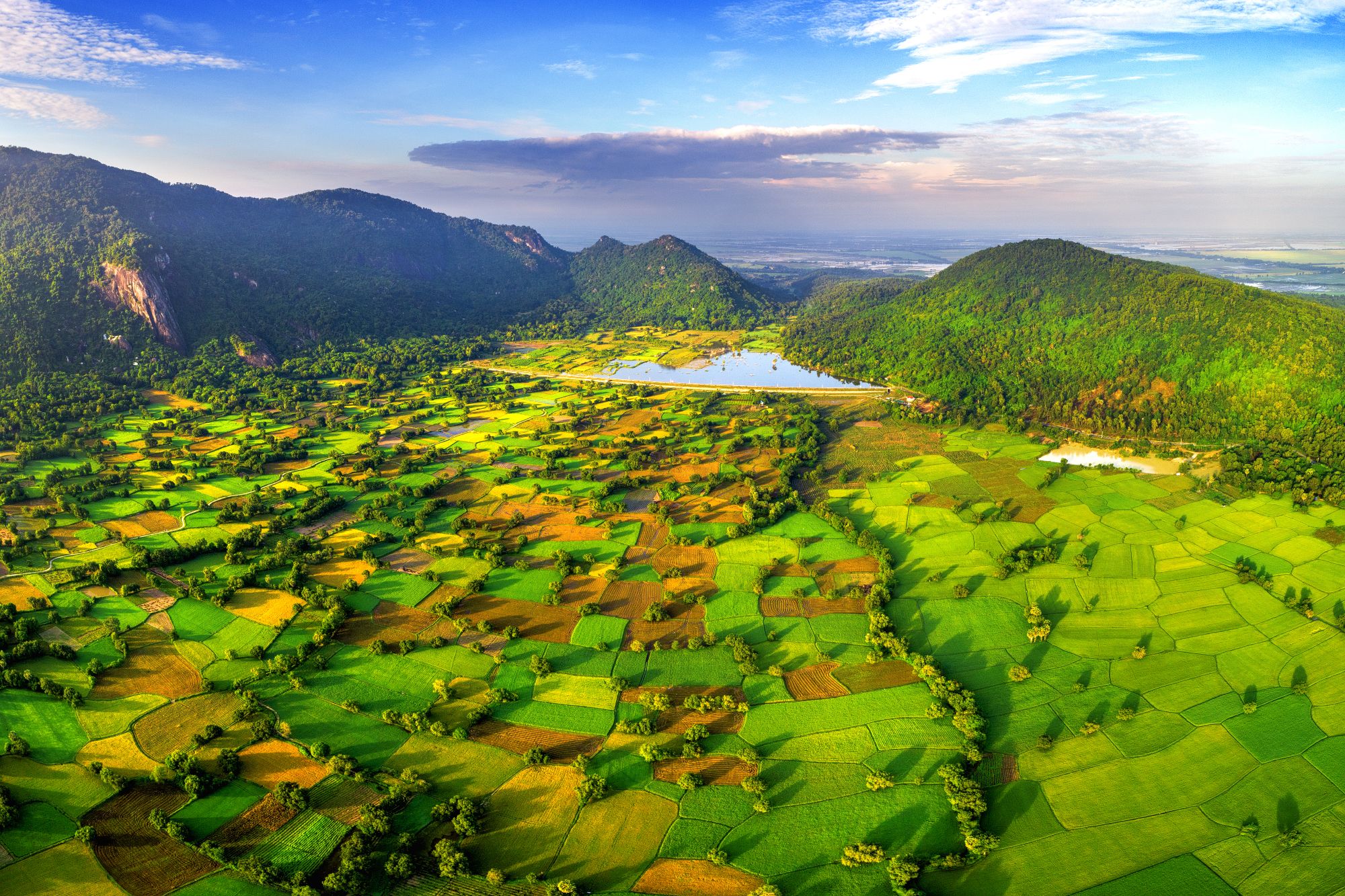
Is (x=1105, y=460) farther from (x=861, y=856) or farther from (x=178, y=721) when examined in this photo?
(x=178, y=721)

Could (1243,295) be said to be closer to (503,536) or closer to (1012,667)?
(1012,667)

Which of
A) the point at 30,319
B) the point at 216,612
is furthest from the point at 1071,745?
the point at 30,319

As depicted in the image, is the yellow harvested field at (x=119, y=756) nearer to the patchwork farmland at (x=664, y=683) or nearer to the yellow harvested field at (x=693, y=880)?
the patchwork farmland at (x=664, y=683)

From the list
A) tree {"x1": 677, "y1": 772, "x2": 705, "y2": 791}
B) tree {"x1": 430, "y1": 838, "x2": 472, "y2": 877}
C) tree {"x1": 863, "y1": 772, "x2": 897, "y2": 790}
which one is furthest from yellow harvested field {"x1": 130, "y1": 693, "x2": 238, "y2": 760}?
tree {"x1": 863, "y1": 772, "x2": 897, "y2": 790}

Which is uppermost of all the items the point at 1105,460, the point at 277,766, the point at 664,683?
→ the point at 1105,460

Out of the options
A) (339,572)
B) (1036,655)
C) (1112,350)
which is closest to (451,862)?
(339,572)

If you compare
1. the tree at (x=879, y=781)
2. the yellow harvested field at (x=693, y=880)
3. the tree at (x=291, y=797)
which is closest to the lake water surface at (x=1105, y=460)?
the tree at (x=879, y=781)

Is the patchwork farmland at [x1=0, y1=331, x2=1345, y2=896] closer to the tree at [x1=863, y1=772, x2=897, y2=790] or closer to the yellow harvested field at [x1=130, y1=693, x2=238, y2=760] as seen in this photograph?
the yellow harvested field at [x1=130, y1=693, x2=238, y2=760]
